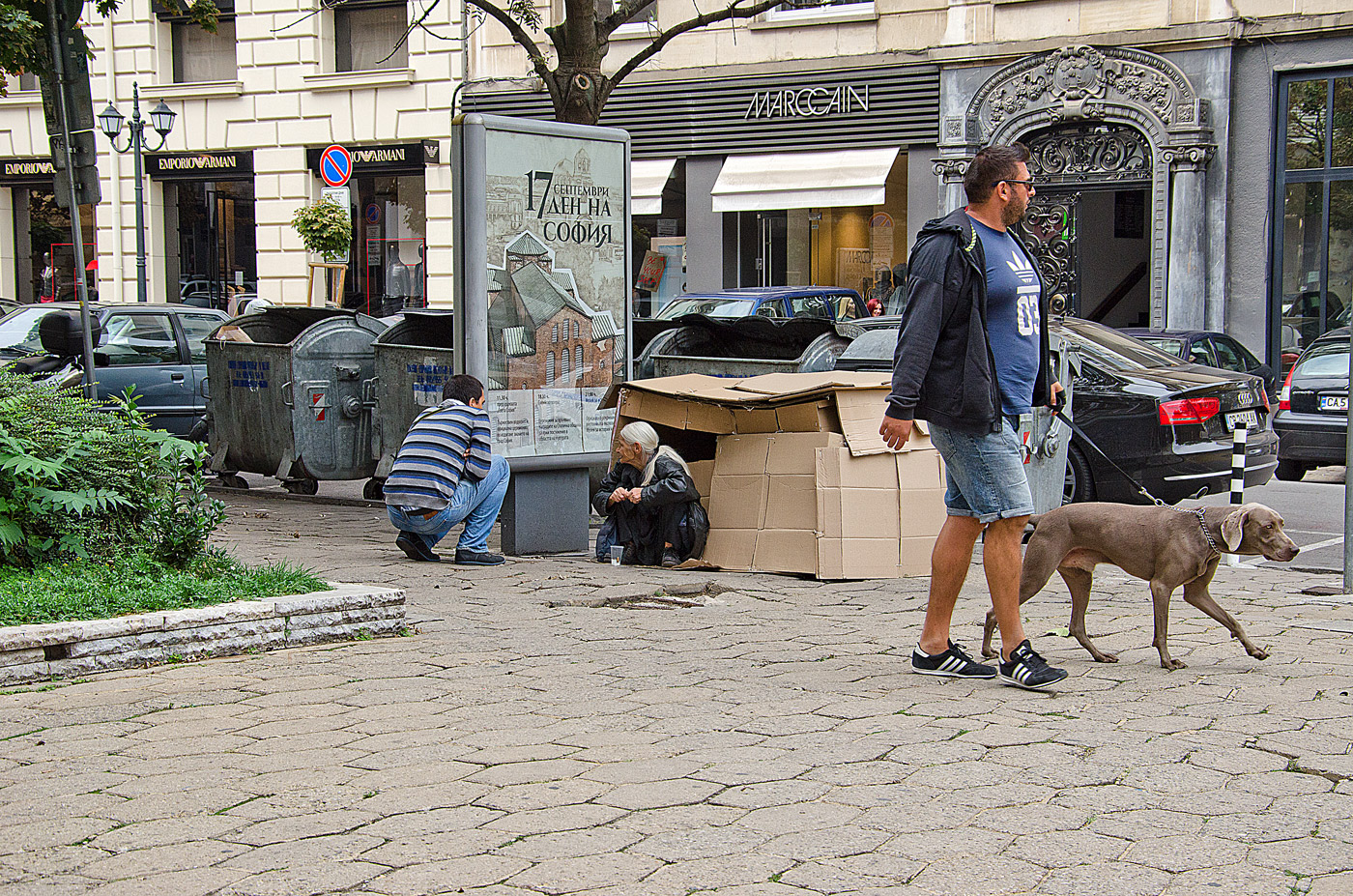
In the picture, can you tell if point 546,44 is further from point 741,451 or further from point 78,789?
point 78,789

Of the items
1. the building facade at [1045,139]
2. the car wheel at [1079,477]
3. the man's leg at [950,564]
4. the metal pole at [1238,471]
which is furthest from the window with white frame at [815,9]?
the man's leg at [950,564]

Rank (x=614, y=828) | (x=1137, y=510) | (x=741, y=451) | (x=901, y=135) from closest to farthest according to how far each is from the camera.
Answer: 1. (x=614, y=828)
2. (x=1137, y=510)
3. (x=741, y=451)
4. (x=901, y=135)

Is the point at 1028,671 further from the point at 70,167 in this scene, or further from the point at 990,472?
the point at 70,167

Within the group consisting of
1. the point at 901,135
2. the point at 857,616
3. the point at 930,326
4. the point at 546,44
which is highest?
the point at 546,44

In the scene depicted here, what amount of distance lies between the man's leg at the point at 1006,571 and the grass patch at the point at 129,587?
2975 mm

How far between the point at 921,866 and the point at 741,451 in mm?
5323

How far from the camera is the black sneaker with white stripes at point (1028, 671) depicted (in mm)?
5258

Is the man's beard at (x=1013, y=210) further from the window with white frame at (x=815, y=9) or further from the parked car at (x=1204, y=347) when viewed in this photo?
the window with white frame at (x=815, y=9)

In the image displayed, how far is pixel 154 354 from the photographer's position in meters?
14.5

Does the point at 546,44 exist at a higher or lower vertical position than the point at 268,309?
higher

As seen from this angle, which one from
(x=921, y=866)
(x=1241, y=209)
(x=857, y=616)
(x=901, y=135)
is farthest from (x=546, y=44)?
(x=921, y=866)

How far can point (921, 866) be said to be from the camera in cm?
351

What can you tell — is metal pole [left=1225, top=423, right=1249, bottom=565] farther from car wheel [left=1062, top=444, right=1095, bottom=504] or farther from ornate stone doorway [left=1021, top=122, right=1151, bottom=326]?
ornate stone doorway [left=1021, top=122, right=1151, bottom=326]

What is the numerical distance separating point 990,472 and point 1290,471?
33.3 ft
